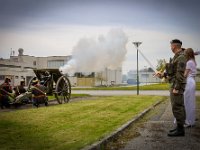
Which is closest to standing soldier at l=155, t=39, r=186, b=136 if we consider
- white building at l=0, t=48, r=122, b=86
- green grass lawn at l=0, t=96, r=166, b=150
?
green grass lawn at l=0, t=96, r=166, b=150

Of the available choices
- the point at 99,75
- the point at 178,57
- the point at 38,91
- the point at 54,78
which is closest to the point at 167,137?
the point at 178,57

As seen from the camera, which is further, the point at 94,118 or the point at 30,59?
the point at 30,59

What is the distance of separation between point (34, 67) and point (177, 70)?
75558 millimetres

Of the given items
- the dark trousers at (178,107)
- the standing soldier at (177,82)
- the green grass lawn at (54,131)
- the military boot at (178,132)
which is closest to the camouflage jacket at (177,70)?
the standing soldier at (177,82)

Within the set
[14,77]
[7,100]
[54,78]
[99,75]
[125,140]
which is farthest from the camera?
[99,75]

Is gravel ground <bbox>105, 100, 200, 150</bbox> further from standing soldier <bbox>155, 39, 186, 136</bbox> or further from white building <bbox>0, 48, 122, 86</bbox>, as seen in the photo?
white building <bbox>0, 48, 122, 86</bbox>

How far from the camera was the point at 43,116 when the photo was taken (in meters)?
11.3

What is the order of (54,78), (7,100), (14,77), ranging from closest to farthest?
(7,100), (54,78), (14,77)

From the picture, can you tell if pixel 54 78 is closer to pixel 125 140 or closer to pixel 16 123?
pixel 16 123

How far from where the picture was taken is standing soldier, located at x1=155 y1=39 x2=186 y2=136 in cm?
820

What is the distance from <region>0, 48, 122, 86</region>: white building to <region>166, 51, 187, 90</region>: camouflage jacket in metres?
47.5

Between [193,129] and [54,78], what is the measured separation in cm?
1036

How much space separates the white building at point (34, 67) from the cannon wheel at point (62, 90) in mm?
36854

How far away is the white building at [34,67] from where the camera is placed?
2515 inches
